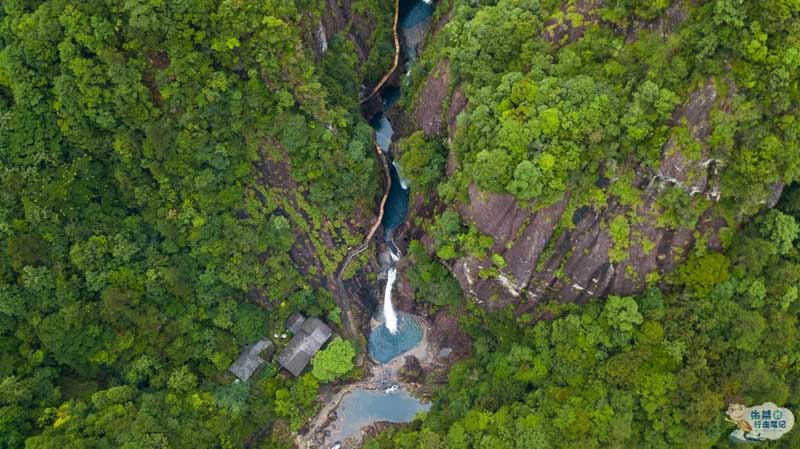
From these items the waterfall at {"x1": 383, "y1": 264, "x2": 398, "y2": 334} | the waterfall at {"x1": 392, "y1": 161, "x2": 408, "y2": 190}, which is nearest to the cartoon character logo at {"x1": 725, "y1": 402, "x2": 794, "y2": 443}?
the waterfall at {"x1": 383, "y1": 264, "x2": 398, "y2": 334}

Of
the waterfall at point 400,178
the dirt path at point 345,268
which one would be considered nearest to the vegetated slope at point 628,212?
the waterfall at point 400,178

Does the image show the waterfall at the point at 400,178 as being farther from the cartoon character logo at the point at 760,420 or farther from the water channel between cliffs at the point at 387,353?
the cartoon character logo at the point at 760,420

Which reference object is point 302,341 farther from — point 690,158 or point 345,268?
point 690,158

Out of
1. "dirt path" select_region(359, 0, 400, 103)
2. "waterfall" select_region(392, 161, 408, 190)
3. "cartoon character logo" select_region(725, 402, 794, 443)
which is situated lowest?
"cartoon character logo" select_region(725, 402, 794, 443)

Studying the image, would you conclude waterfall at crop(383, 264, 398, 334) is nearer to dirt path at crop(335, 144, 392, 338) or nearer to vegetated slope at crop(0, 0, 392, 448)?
dirt path at crop(335, 144, 392, 338)

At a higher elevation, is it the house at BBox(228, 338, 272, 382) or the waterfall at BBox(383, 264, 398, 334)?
the house at BBox(228, 338, 272, 382)

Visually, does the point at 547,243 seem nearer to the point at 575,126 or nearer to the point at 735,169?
the point at 575,126

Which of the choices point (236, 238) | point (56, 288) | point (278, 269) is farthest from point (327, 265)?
point (56, 288)
